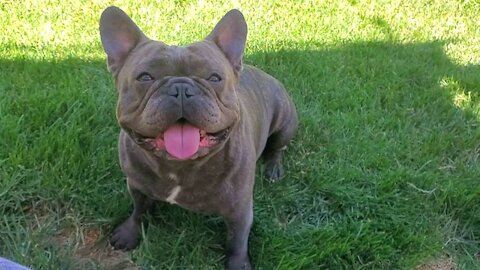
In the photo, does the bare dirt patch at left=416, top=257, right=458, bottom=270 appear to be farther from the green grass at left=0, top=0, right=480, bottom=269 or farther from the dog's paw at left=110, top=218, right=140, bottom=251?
the dog's paw at left=110, top=218, right=140, bottom=251

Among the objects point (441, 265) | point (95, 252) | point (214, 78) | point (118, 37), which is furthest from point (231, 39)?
point (441, 265)

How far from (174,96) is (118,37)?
1.73ft

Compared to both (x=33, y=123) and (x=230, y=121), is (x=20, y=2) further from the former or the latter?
(x=230, y=121)

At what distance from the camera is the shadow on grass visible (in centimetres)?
297

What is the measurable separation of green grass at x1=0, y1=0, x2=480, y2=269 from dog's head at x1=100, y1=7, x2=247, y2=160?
0.76m

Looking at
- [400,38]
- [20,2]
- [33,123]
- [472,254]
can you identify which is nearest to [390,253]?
[472,254]

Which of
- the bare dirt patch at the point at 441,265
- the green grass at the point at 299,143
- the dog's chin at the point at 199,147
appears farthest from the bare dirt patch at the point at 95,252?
the bare dirt patch at the point at 441,265

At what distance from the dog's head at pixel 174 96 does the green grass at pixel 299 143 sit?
76 centimetres

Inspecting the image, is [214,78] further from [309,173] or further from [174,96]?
[309,173]

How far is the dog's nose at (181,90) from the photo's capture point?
2.21 m

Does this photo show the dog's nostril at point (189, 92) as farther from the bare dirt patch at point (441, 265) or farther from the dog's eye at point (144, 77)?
the bare dirt patch at point (441, 265)

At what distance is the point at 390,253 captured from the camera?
3.03 metres

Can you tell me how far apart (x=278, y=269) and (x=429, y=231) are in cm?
85

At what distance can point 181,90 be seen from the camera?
2.21 m
